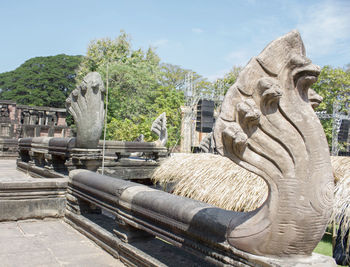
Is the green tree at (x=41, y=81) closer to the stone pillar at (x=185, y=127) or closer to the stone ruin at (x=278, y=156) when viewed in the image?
the stone pillar at (x=185, y=127)

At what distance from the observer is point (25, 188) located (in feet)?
17.1

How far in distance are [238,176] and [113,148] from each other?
3.83 metres

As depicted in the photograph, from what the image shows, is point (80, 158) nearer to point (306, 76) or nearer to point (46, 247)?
point (46, 247)

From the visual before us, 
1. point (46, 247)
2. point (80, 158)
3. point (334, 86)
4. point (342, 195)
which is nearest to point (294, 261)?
point (46, 247)

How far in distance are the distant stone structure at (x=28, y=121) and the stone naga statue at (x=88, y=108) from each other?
64.4ft

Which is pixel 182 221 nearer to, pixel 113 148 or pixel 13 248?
pixel 13 248

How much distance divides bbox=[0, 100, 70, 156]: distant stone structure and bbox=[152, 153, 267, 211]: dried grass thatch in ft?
67.2

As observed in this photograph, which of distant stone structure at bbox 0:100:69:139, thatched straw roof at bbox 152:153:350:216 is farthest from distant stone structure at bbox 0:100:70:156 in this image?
thatched straw roof at bbox 152:153:350:216

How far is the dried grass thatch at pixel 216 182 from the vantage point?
5.22 meters

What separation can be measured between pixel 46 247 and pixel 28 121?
28360 mm

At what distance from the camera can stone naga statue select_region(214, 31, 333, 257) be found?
1.93m

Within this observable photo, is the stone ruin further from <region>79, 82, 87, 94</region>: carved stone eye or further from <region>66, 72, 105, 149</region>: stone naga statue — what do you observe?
<region>79, 82, 87, 94</region>: carved stone eye

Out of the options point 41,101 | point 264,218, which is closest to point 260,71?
point 264,218

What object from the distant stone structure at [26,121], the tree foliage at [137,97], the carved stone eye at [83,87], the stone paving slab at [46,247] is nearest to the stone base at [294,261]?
the stone paving slab at [46,247]
